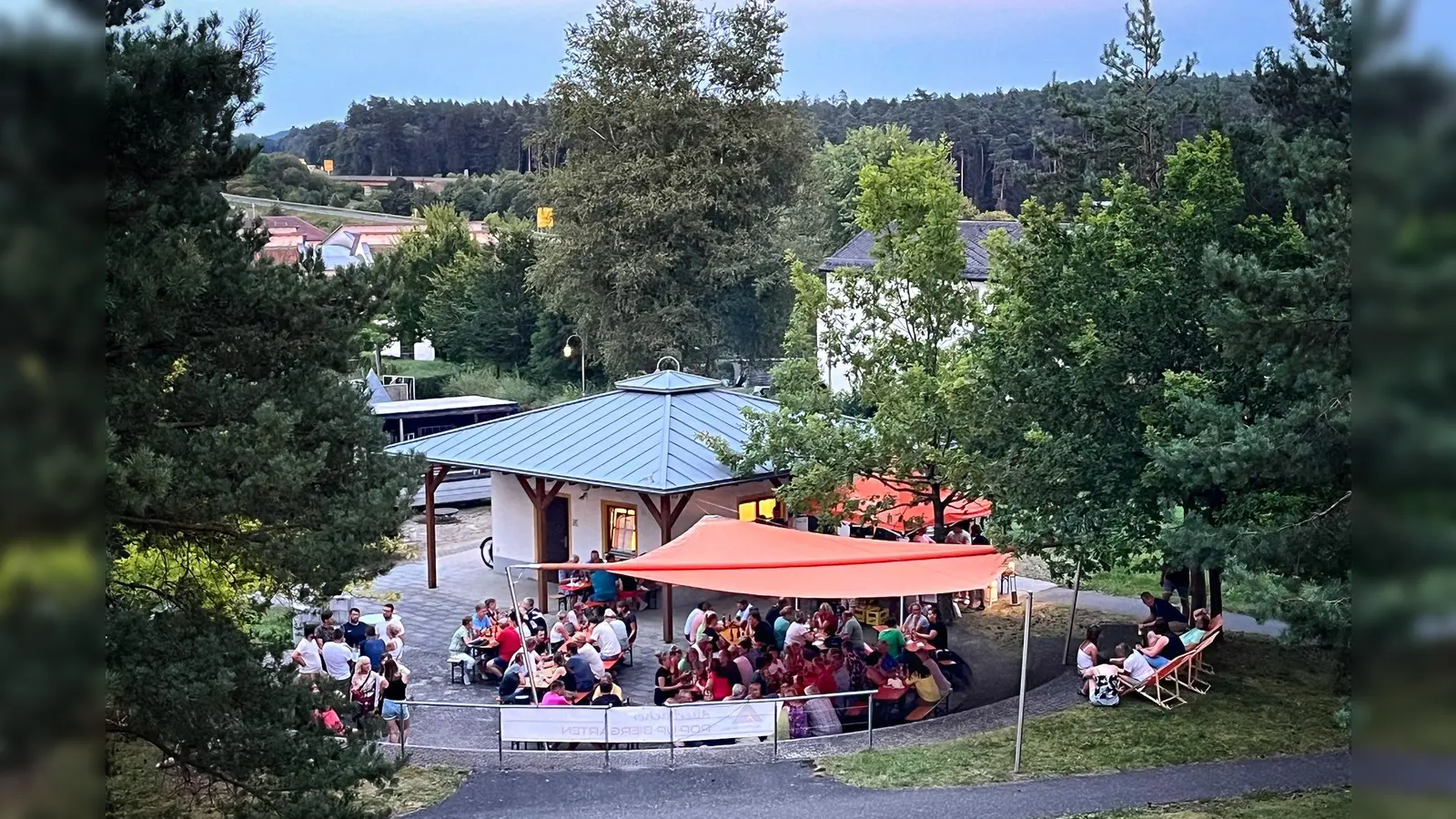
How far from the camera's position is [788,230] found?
1800 inches

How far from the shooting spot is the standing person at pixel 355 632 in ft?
53.6

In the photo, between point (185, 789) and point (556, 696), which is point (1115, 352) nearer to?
point (556, 696)

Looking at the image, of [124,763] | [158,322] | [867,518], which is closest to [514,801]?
[124,763]

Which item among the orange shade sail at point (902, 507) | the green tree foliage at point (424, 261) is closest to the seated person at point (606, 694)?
the orange shade sail at point (902, 507)

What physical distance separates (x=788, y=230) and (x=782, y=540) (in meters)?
30.8

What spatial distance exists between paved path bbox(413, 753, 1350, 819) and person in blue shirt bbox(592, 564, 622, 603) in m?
6.69

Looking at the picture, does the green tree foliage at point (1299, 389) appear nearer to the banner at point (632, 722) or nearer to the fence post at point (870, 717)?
the fence post at point (870, 717)

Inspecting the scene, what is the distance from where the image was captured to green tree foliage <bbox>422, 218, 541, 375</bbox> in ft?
162

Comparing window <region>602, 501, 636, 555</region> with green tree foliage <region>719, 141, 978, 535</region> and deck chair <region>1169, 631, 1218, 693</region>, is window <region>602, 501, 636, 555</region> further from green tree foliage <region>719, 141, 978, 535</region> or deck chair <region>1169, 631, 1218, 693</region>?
deck chair <region>1169, 631, 1218, 693</region>

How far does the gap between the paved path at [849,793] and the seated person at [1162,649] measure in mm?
2588

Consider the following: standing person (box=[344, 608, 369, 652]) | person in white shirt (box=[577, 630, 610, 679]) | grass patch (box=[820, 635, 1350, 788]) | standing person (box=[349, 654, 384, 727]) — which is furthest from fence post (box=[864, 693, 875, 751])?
standing person (box=[344, 608, 369, 652])

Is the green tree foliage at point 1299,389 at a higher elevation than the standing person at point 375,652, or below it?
higher

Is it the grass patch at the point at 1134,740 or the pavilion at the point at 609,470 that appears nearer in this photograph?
the grass patch at the point at 1134,740

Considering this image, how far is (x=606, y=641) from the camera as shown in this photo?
16.3 meters
